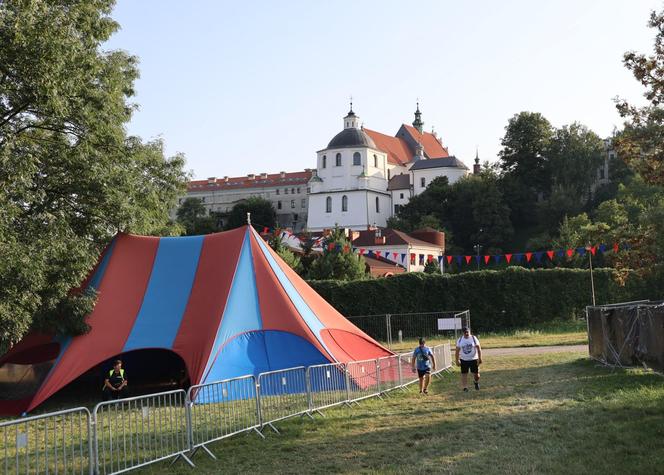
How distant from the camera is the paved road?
23.4m

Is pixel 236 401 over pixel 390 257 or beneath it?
beneath

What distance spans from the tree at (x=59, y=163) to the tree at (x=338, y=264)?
27503mm

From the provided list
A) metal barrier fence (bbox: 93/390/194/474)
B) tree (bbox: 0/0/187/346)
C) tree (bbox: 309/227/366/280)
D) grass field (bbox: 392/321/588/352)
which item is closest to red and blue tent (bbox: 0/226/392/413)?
tree (bbox: 0/0/187/346)

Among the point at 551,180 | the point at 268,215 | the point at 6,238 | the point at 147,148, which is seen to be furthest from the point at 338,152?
the point at 6,238

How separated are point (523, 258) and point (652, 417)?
66374 mm

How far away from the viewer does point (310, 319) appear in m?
16.1

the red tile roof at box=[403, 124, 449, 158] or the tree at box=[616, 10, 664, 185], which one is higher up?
the red tile roof at box=[403, 124, 449, 158]

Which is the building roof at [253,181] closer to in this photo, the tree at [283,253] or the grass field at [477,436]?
the tree at [283,253]

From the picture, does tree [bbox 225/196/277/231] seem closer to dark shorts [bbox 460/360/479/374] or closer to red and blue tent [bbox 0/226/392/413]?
red and blue tent [bbox 0/226/392/413]

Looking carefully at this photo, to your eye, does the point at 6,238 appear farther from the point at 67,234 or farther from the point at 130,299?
the point at 130,299

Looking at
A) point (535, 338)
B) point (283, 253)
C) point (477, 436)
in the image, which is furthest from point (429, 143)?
point (477, 436)

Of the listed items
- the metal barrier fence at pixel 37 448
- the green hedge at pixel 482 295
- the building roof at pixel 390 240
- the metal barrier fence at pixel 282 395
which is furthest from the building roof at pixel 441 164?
the metal barrier fence at pixel 37 448

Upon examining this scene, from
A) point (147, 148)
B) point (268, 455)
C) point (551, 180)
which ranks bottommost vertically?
point (268, 455)

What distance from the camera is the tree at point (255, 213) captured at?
105175 millimetres
